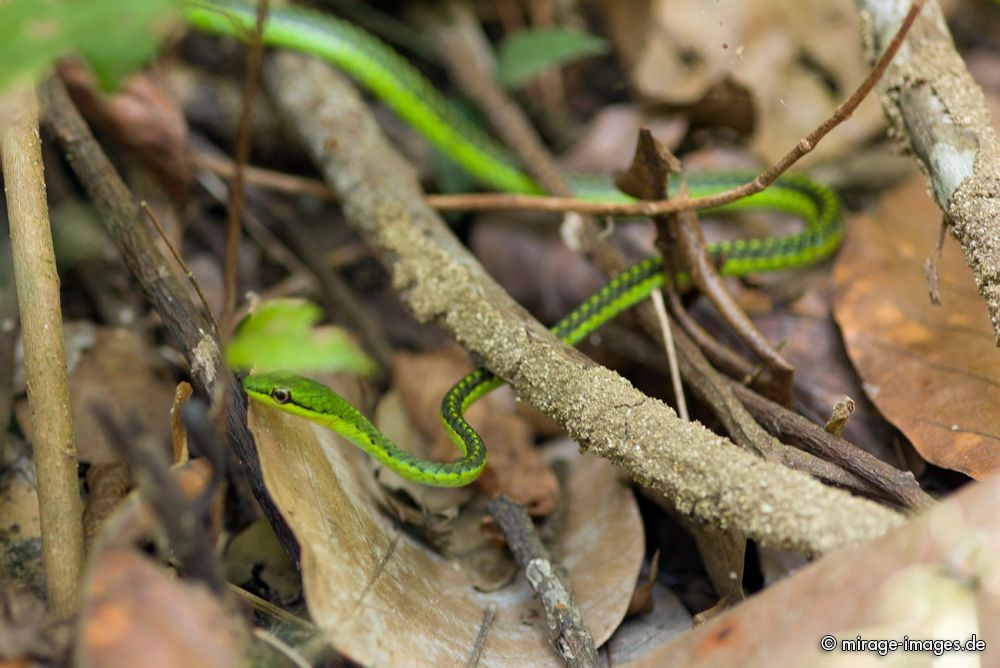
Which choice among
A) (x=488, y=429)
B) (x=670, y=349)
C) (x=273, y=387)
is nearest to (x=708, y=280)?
(x=670, y=349)

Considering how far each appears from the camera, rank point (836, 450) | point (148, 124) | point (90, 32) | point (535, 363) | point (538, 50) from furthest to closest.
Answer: point (538, 50)
point (148, 124)
point (535, 363)
point (836, 450)
point (90, 32)

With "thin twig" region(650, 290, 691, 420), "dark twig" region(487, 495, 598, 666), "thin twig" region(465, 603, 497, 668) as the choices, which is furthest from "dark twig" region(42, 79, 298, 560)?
"thin twig" region(650, 290, 691, 420)

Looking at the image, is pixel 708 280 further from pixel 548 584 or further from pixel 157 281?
pixel 157 281

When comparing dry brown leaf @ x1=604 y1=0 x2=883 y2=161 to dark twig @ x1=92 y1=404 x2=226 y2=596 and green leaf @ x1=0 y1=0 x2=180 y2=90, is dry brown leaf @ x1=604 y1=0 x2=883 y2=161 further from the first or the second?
dark twig @ x1=92 y1=404 x2=226 y2=596

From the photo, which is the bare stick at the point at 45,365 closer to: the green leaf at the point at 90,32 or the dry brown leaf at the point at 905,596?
the green leaf at the point at 90,32

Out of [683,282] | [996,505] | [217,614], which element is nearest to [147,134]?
[683,282]

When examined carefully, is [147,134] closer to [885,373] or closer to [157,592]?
[157,592]

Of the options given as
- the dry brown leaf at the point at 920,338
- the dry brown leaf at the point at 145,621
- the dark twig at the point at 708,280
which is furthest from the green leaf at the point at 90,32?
the dry brown leaf at the point at 920,338
